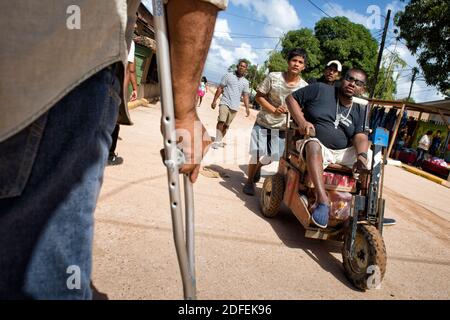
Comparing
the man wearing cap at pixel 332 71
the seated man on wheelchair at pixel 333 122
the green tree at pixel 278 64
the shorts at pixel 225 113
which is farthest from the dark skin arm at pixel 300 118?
the green tree at pixel 278 64

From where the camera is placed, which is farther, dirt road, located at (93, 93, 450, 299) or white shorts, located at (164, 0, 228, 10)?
dirt road, located at (93, 93, 450, 299)

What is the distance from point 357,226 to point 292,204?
885 mm

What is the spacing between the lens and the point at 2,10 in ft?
2.88

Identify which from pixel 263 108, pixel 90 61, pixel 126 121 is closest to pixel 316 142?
pixel 263 108

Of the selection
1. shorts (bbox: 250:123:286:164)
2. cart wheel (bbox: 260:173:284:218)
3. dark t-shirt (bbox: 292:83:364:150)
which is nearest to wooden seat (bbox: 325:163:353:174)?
dark t-shirt (bbox: 292:83:364:150)

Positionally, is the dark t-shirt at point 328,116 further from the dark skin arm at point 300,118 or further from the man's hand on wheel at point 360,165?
the man's hand on wheel at point 360,165

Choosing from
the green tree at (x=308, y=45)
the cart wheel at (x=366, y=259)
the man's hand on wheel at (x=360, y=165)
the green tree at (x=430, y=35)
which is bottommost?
the cart wheel at (x=366, y=259)

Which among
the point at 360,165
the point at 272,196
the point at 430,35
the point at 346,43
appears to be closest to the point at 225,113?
the point at 272,196

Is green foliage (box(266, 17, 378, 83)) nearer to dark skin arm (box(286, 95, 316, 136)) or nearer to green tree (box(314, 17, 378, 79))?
green tree (box(314, 17, 378, 79))

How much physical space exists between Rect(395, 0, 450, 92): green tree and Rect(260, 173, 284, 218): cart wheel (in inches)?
576

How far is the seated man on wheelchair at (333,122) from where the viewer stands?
368 centimetres

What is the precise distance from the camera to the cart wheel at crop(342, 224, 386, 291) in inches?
111

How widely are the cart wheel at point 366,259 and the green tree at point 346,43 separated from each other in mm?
36818

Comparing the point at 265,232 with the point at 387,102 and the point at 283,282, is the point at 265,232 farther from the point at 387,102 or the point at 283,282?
the point at 387,102
